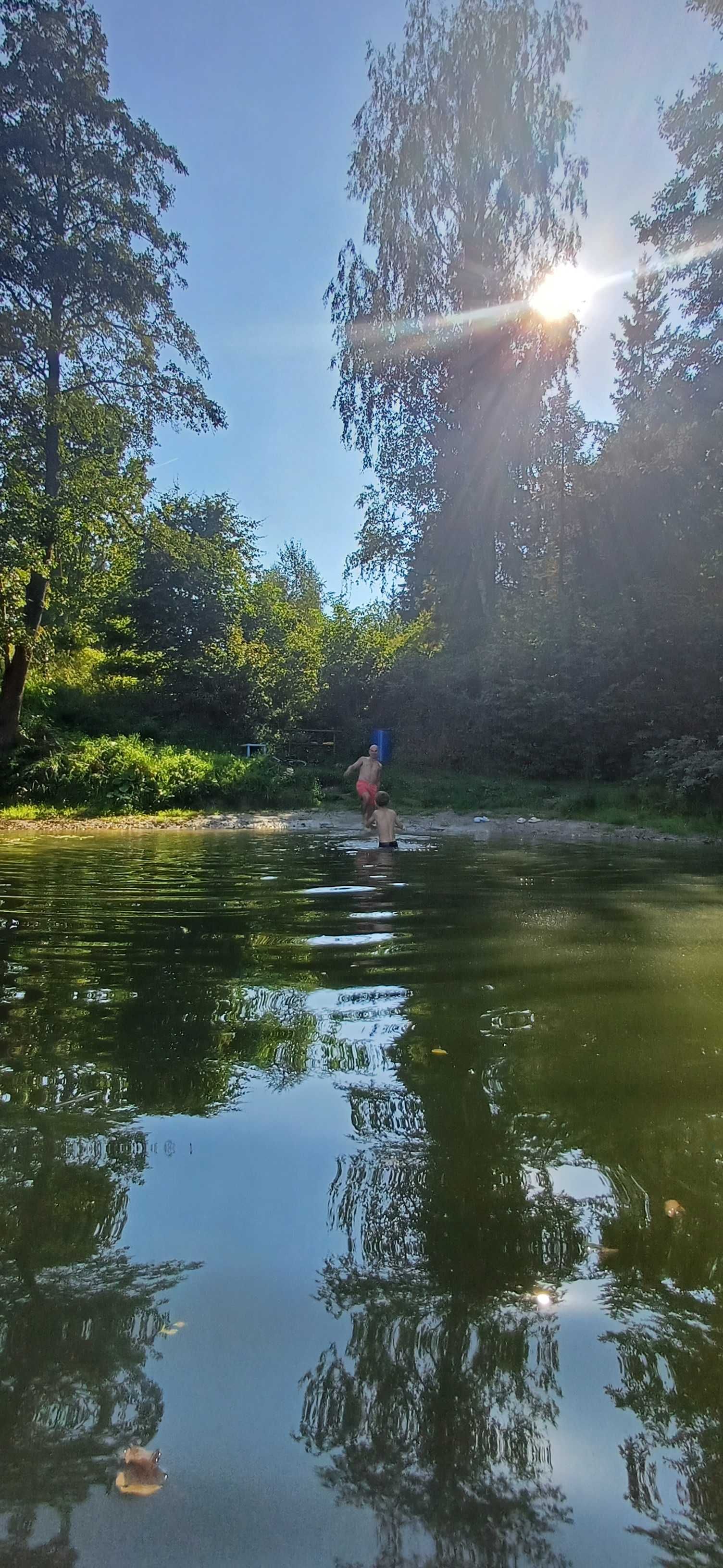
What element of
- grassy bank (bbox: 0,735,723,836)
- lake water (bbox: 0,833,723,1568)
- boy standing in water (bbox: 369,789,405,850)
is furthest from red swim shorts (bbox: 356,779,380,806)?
lake water (bbox: 0,833,723,1568)

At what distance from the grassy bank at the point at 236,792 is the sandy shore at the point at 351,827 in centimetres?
48

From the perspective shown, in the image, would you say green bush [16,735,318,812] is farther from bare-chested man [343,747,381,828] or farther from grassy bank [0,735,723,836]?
bare-chested man [343,747,381,828]

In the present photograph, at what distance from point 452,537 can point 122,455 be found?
1036cm

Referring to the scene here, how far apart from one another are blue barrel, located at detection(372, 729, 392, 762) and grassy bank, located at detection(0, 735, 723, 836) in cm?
230

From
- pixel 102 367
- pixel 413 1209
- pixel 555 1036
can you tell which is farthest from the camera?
pixel 102 367

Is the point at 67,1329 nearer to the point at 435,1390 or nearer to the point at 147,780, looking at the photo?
the point at 435,1390

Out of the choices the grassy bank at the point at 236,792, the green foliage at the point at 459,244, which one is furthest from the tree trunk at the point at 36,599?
the green foliage at the point at 459,244

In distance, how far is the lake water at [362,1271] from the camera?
137cm

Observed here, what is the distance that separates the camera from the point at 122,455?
67.4ft

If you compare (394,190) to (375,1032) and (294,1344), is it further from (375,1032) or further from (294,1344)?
(294,1344)

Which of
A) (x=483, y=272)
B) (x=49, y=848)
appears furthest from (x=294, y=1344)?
(x=483, y=272)

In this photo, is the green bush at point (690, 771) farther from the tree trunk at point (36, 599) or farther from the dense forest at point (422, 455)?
the tree trunk at point (36, 599)

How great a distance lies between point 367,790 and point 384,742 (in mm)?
11198

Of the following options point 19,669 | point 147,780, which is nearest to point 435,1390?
point 147,780
